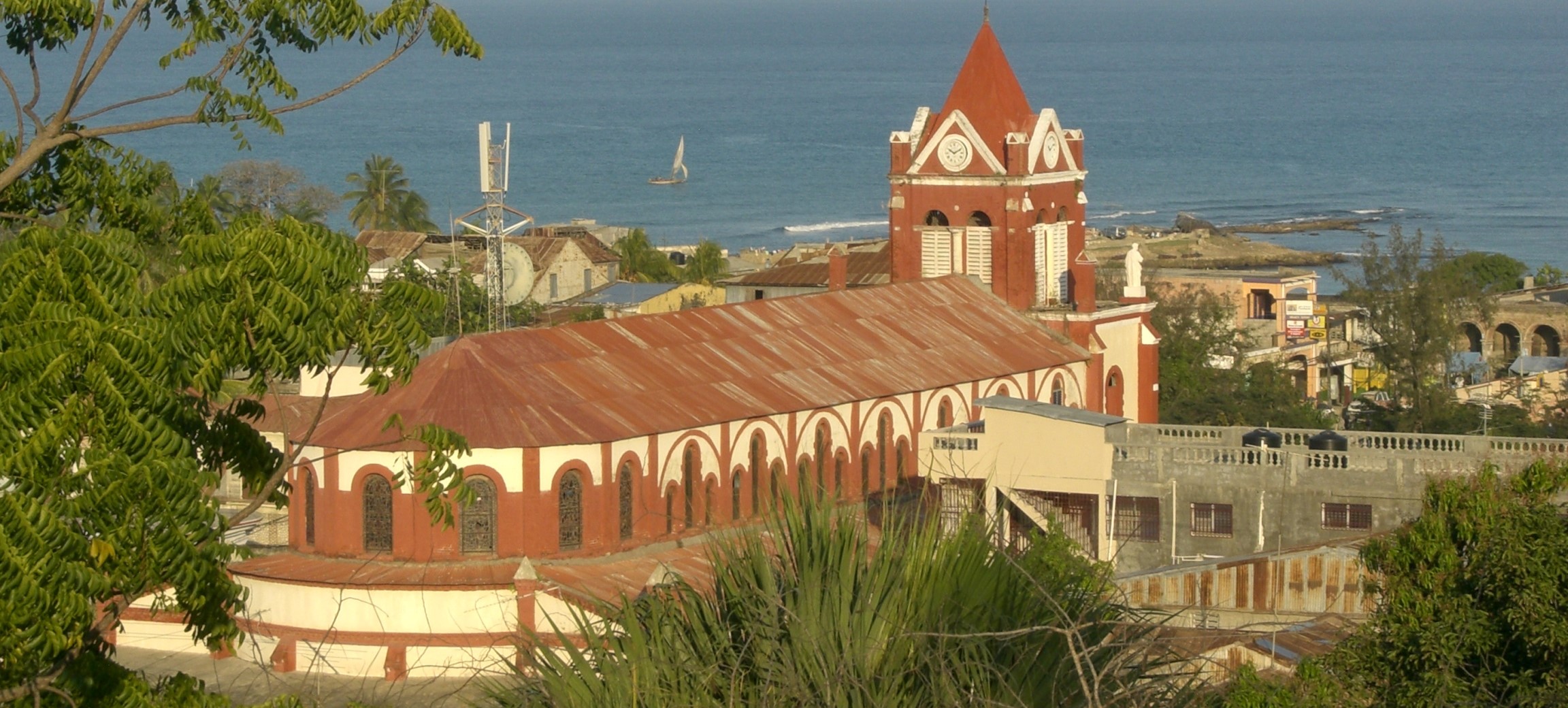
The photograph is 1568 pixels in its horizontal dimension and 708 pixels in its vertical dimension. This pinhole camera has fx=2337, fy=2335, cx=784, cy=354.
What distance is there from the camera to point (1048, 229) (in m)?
47.7

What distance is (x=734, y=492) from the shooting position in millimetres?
36031

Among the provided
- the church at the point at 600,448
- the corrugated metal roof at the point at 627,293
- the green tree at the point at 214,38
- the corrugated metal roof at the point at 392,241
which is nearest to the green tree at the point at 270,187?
the corrugated metal roof at the point at 392,241

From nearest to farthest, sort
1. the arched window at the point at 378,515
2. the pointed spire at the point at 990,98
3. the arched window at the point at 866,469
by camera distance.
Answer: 1. the arched window at the point at 378,515
2. the arched window at the point at 866,469
3. the pointed spire at the point at 990,98

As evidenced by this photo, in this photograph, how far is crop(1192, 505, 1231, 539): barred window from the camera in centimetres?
4022

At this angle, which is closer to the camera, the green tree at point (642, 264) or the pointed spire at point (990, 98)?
the pointed spire at point (990, 98)

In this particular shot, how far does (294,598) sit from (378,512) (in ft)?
5.60

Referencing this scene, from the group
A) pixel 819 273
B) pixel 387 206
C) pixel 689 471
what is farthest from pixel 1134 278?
pixel 387 206

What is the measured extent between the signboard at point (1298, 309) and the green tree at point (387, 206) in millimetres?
35437

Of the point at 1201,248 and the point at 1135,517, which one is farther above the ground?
the point at 1201,248

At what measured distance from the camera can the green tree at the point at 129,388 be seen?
44.6 ft

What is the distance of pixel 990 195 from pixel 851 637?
34.8 meters

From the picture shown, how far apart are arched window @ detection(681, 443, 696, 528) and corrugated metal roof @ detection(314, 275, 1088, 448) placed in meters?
0.49

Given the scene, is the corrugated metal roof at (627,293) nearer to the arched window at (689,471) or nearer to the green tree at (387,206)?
the green tree at (387,206)

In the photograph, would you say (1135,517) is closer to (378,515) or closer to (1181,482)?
(1181,482)
